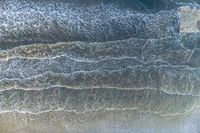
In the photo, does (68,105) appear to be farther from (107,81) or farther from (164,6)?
(164,6)

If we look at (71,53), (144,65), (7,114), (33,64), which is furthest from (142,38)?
(7,114)

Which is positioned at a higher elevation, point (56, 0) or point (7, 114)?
point (56, 0)

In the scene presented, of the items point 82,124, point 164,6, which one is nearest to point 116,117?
point 82,124

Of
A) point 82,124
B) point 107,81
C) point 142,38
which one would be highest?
point 142,38

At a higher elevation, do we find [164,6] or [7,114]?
[164,6]

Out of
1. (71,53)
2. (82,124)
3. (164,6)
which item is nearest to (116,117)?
(82,124)

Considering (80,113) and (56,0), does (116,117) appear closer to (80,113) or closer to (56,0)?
(80,113)
